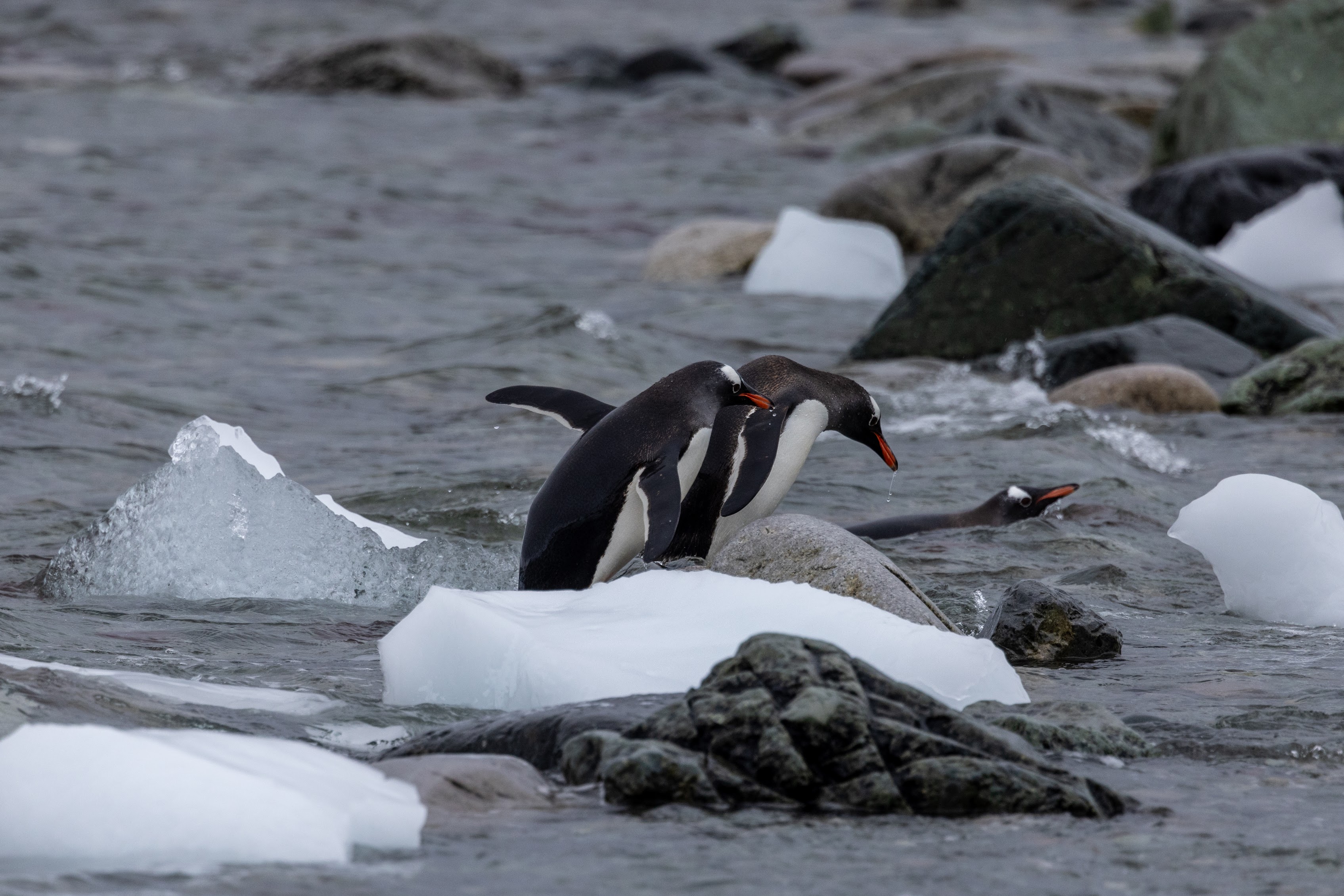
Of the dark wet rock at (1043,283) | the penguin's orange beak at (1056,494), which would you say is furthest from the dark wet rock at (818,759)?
the dark wet rock at (1043,283)

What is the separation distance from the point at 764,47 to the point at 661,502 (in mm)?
23715

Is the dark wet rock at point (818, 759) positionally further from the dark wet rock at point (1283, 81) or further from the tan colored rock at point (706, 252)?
the dark wet rock at point (1283, 81)

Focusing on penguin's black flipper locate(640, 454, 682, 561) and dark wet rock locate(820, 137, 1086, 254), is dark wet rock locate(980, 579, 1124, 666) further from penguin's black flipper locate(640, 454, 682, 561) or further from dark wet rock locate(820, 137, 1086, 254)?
dark wet rock locate(820, 137, 1086, 254)

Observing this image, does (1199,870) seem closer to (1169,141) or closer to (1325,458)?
(1325,458)

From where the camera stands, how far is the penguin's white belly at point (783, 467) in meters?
5.27

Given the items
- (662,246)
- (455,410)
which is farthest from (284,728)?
(662,246)

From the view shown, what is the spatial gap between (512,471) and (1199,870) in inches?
186

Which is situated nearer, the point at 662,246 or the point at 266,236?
the point at 662,246

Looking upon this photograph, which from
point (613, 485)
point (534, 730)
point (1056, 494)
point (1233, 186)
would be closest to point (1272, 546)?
point (1056, 494)

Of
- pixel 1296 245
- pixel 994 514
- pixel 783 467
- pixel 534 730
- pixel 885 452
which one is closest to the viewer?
pixel 534 730

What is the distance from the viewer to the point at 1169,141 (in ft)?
52.4

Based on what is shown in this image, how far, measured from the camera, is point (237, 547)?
204 inches

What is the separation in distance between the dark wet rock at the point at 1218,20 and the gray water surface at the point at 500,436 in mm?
14121

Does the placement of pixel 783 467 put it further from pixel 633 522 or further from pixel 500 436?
pixel 500 436
